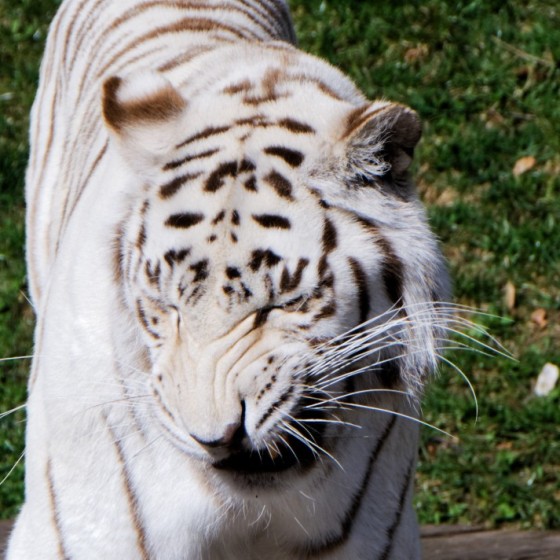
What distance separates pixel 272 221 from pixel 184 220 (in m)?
0.14

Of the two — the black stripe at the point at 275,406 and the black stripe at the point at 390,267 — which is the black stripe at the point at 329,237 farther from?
the black stripe at the point at 275,406

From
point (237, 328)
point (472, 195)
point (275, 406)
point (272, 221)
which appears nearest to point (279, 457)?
point (275, 406)

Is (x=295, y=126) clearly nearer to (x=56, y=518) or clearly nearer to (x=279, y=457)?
(x=279, y=457)

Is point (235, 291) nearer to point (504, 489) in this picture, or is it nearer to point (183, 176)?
point (183, 176)

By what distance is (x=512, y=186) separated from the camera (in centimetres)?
405

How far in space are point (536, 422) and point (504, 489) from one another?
0.86 ft

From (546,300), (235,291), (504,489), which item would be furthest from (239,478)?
(546,300)

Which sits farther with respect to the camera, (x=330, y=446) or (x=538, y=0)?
(x=538, y=0)

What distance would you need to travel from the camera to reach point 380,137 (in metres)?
1.71

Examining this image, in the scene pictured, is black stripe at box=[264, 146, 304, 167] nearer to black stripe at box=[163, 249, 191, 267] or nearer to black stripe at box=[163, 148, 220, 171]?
black stripe at box=[163, 148, 220, 171]

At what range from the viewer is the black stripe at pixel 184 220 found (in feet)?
5.47

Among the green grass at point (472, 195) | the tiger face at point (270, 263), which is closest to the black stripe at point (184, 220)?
the tiger face at point (270, 263)

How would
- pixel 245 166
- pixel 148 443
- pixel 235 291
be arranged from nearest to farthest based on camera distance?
pixel 235 291
pixel 245 166
pixel 148 443

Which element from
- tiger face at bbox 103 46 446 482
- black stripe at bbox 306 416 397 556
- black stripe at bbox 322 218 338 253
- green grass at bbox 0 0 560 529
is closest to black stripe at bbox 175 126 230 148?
tiger face at bbox 103 46 446 482
